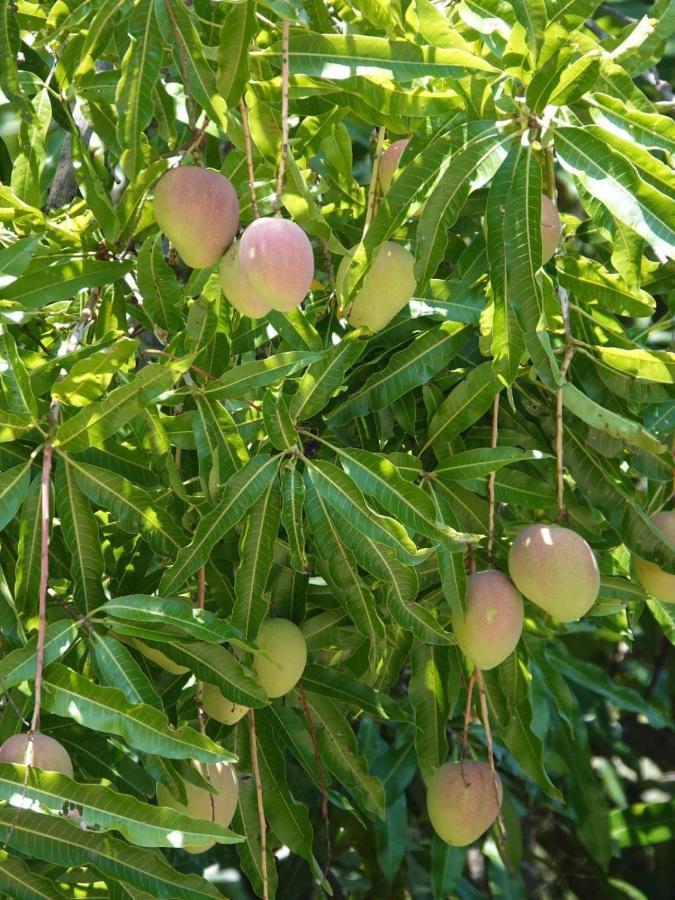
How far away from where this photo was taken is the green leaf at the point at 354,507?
146 centimetres

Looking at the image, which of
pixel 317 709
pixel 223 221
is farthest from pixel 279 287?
pixel 317 709

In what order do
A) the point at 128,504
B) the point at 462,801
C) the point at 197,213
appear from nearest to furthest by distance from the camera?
1. the point at 197,213
2. the point at 128,504
3. the point at 462,801

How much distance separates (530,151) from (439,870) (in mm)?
1564

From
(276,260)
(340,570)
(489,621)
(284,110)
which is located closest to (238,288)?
(276,260)

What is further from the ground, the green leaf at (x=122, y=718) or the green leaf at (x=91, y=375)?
the green leaf at (x=91, y=375)

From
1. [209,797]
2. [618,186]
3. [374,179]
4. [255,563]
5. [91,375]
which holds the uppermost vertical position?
[618,186]

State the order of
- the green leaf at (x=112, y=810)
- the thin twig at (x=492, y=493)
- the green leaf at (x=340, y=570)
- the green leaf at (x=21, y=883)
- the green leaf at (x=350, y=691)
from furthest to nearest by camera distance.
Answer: the green leaf at (x=350, y=691)
the thin twig at (x=492, y=493)
the green leaf at (x=340, y=570)
the green leaf at (x=21, y=883)
the green leaf at (x=112, y=810)

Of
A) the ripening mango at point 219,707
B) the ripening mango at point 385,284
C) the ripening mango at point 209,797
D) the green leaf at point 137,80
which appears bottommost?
the ripening mango at point 209,797

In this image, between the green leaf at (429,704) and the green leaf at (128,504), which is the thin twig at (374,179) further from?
the green leaf at (429,704)

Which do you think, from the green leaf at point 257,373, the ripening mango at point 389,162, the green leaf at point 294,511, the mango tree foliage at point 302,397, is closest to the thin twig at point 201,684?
the mango tree foliage at point 302,397

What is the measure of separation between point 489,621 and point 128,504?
45 centimetres

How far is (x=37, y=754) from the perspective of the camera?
1284mm

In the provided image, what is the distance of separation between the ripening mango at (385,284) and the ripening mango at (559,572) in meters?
0.33

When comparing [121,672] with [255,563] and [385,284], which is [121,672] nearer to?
[255,563]
